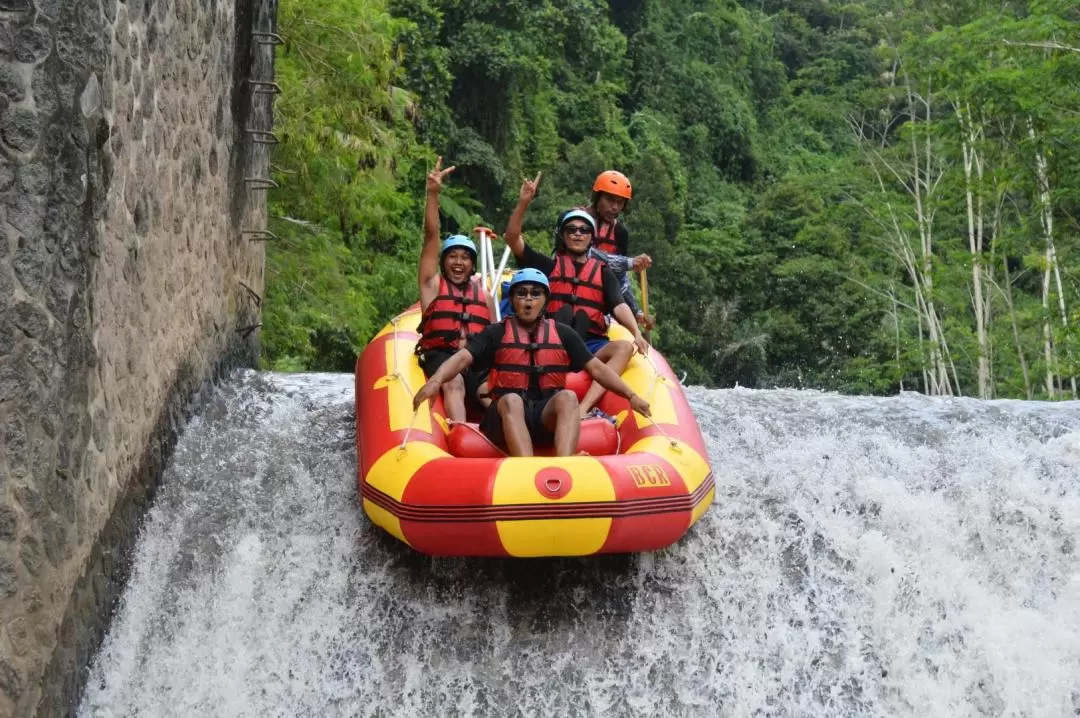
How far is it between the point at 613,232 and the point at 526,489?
2805 mm

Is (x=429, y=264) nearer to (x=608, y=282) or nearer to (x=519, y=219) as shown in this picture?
(x=519, y=219)

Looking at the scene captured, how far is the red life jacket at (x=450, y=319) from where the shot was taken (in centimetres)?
609

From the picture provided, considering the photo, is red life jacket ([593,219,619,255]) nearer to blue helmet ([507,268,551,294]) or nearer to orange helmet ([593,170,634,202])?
orange helmet ([593,170,634,202])

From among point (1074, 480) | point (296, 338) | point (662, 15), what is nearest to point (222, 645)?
point (1074, 480)

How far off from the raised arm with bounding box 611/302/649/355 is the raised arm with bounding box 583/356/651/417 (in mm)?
996

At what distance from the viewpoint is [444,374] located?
5.31m

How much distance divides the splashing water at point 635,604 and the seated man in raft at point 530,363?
2.07 ft

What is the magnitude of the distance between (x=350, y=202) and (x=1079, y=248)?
8.16 meters

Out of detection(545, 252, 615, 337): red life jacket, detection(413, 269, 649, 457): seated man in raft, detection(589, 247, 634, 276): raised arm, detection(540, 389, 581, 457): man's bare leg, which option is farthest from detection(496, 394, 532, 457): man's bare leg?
detection(589, 247, 634, 276): raised arm

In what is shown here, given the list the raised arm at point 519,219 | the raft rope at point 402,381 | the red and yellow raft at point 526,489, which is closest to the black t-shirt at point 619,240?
the raised arm at point 519,219

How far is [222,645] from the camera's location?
15.5 feet

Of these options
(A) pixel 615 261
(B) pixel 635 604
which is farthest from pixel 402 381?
(A) pixel 615 261

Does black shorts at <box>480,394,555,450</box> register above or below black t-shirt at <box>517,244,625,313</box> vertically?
below

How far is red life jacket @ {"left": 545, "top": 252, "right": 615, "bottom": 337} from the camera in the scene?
647 cm
